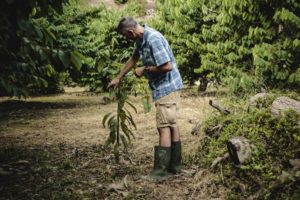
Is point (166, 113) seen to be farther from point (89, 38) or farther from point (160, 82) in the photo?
point (89, 38)

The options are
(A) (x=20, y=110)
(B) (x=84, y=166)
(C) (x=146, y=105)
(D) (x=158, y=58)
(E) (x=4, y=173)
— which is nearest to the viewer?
(D) (x=158, y=58)

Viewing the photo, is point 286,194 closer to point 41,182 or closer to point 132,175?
point 132,175

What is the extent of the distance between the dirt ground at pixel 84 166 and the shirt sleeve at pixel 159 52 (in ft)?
4.53

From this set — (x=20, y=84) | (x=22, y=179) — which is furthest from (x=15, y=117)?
(x=20, y=84)

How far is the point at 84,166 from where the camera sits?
5.08 m

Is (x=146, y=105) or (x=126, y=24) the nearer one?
(x=126, y=24)

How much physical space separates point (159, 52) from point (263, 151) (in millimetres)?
1605

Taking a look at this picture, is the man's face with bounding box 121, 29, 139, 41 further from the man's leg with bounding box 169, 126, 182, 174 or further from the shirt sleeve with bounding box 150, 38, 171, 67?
the man's leg with bounding box 169, 126, 182, 174

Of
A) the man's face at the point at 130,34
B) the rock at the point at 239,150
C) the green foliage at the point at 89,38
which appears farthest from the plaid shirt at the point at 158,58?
the green foliage at the point at 89,38

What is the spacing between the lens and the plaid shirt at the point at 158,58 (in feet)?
14.1

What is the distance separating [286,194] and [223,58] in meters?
8.24

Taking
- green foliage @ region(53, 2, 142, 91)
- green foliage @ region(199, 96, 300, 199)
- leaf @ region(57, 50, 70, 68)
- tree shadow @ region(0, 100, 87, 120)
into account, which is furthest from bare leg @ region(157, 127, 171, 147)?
tree shadow @ region(0, 100, 87, 120)

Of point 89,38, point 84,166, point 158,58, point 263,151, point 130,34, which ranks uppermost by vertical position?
point 89,38

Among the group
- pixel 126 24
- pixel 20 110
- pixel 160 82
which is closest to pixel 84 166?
pixel 160 82
